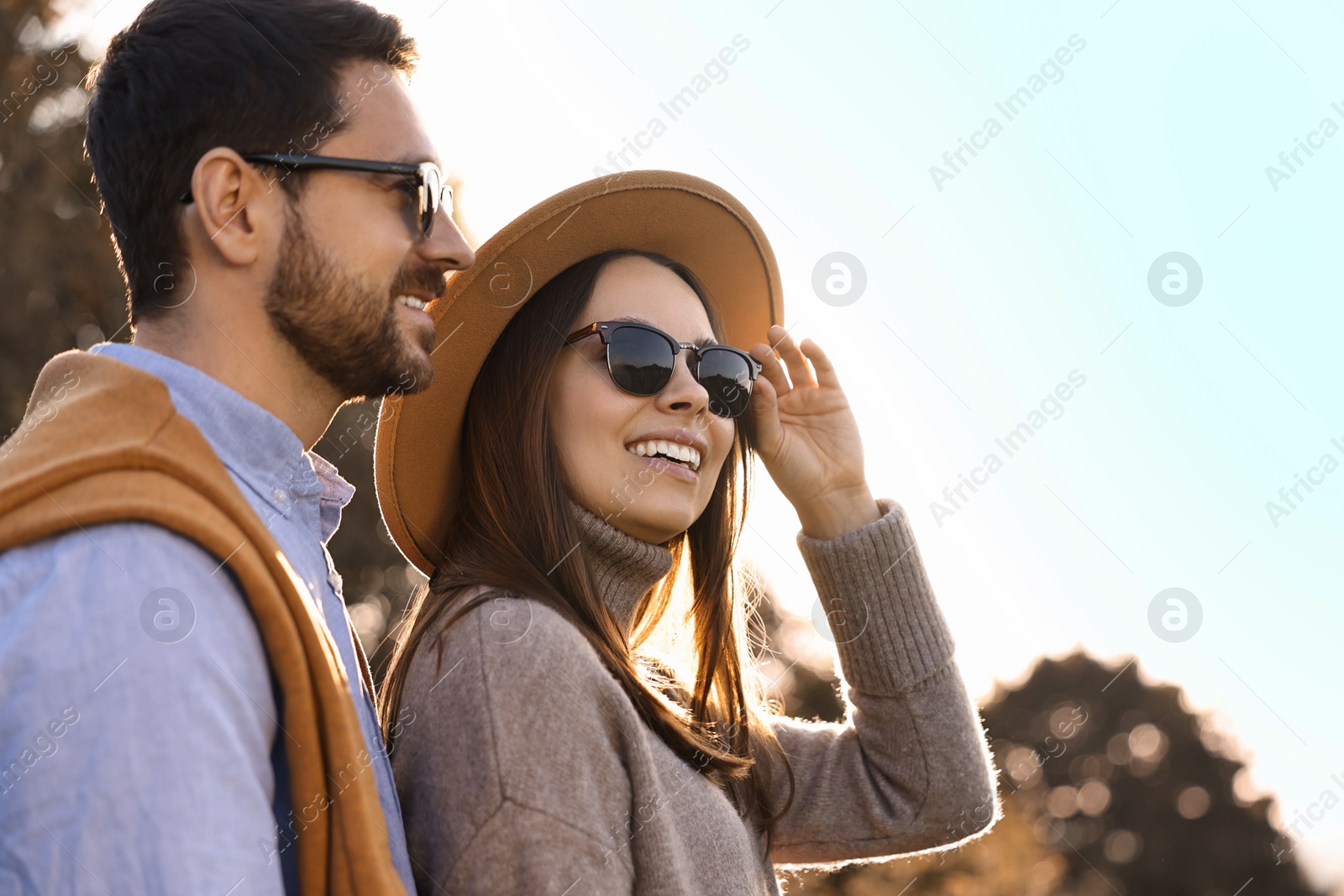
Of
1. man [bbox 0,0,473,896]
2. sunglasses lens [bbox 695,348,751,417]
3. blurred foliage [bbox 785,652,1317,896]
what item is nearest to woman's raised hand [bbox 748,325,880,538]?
sunglasses lens [bbox 695,348,751,417]

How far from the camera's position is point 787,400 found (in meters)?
3.76

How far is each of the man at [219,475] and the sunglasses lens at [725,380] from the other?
75 cm

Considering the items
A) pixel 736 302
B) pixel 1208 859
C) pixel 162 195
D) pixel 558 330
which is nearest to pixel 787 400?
pixel 736 302

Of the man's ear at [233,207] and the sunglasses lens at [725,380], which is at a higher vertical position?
the sunglasses lens at [725,380]

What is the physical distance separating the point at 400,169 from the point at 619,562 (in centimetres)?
108

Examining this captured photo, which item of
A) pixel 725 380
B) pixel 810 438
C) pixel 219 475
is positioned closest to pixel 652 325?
pixel 725 380

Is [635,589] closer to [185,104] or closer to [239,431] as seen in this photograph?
[239,431]

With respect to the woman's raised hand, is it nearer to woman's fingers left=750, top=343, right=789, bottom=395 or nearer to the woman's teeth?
woman's fingers left=750, top=343, right=789, bottom=395

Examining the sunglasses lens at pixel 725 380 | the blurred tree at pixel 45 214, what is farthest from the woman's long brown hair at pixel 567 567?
the blurred tree at pixel 45 214

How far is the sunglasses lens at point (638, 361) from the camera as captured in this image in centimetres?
291

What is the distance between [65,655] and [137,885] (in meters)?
0.31

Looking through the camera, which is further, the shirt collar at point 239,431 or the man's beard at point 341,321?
the man's beard at point 341,321

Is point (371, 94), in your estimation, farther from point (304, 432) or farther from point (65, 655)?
point (65, 655)

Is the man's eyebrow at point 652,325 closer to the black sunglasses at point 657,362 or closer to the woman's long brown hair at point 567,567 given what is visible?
the black sunglasses at point 657,362
